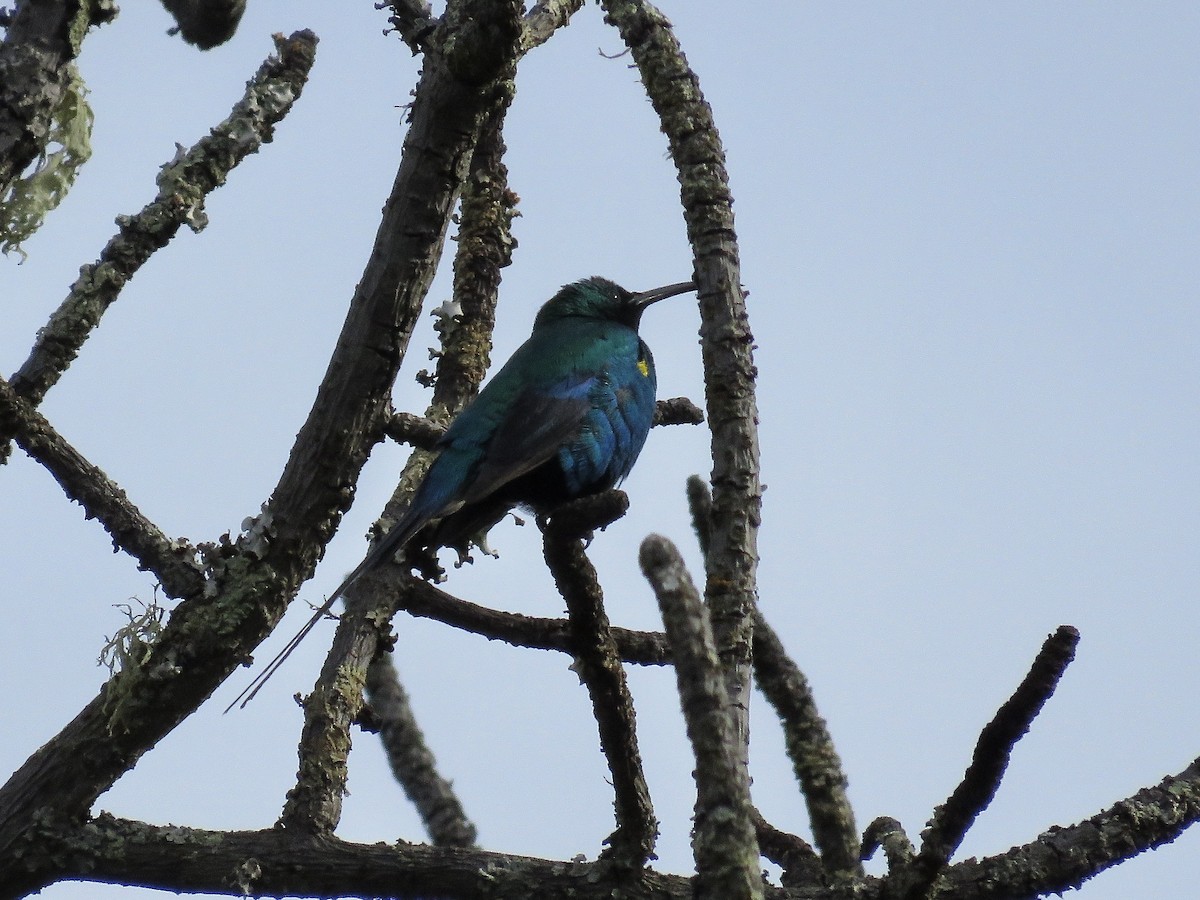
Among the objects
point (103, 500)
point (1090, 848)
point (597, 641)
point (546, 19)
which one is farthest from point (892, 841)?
point (546, 19)

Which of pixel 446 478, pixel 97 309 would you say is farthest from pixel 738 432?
pixel 97 309

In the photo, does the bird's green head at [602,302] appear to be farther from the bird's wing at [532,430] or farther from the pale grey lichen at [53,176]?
the pale grey lichen at [53,176]

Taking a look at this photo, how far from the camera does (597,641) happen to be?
9.99 feet

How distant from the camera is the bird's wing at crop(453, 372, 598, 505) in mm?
4777

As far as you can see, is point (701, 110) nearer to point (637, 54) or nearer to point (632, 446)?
point (637, 54)

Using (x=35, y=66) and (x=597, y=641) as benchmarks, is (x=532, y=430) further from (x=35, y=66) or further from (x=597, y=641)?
(x=35, y=66)

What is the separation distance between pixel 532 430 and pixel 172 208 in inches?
64.3

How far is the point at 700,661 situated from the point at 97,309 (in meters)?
2.20

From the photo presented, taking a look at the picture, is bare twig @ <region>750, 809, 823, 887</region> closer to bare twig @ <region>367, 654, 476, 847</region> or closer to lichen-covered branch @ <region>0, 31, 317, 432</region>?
bare twig @ <region>367, 654, 476, 847</region>

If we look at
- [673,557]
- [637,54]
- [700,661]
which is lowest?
[700,661]

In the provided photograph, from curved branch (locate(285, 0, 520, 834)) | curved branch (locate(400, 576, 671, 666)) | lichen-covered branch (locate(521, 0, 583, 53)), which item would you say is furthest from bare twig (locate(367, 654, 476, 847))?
lichen-covered branch (locate(521, 0, 583, 53))

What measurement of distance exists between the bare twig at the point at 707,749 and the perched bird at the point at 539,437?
6.54 ft

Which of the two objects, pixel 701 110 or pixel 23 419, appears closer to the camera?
pixel 23 419

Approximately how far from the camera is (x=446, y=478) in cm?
468
